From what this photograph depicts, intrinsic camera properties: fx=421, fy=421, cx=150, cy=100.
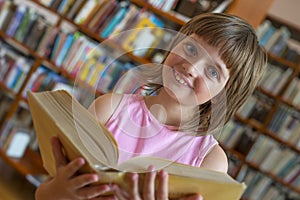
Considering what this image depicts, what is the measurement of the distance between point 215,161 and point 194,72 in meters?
0.24

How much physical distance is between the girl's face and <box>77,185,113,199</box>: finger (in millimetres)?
205

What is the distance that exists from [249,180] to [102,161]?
Result: 2415mm

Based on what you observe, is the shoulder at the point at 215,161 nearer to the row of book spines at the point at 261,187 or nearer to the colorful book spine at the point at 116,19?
the colorful book spine at the point at 116,19

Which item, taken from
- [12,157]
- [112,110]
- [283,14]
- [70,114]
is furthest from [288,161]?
[70,114]

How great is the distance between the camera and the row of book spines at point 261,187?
9.14 feet

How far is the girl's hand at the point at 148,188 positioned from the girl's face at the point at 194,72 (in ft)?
0.54

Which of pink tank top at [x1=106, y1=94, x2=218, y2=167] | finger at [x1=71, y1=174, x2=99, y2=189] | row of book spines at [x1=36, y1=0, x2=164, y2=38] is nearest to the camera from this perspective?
finger at [x1=71, y1=174, x2=99, y2=189]

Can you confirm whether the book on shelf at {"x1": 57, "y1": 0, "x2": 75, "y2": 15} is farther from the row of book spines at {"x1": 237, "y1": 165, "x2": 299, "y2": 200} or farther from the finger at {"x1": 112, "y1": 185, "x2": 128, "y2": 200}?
the finger at {"x1": 112, "y1": 185, "x2": 128, "y2": 200}

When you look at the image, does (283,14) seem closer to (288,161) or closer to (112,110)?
(288,161)

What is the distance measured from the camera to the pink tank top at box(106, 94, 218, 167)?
75 centimetres

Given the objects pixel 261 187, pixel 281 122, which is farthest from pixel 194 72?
pixel 261 187

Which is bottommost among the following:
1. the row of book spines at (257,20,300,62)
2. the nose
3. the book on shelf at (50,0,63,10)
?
the book on shelf at (50,0,63,10)

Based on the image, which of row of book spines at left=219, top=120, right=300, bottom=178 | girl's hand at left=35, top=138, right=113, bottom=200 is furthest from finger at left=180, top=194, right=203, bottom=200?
row of book spines at left=219, top=120, right=300, bottom=178

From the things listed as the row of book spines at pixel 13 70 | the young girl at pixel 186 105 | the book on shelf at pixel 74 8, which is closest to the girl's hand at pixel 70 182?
the young girl at pixel 186 105
